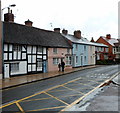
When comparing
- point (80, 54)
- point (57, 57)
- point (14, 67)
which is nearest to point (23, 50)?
point (14, 67)

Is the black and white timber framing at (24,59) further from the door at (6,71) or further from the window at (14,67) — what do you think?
the window at (14,67)

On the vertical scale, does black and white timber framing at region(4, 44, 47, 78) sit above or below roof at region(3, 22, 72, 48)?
below

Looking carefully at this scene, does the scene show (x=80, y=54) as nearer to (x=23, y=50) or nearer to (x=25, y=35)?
(x=25, y=35)

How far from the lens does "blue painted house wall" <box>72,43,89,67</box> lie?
117 feet

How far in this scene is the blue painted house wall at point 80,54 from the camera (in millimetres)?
35781

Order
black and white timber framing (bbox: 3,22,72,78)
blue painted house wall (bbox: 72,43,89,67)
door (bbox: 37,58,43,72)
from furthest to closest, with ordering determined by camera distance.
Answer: blue painted house wall (bbox: 72,43,89,67)
door (bbox: 37,58,43,72)
black and white timber framing (bbox: 3,22,72,78)

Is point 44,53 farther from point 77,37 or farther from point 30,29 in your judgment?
point 77,37

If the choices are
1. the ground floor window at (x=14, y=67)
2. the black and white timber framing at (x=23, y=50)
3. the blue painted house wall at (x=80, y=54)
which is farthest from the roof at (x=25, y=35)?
the blue painted house wall at (x=80, y=54)

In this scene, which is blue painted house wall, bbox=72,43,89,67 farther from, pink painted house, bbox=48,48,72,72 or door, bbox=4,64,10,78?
door, bbox=4,64,10,78

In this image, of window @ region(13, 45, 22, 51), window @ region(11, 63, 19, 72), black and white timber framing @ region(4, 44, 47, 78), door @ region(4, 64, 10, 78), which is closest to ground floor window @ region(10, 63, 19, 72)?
window @ region(11, 63, 19, 72)

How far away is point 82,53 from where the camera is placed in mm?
39094

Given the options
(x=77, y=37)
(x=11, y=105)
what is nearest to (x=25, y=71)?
(x=11, y=105)

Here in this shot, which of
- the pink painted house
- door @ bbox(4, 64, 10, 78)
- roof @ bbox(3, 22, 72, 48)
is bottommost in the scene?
door @ bbox(4, 64, 10, 78)

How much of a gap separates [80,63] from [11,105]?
30.2m
